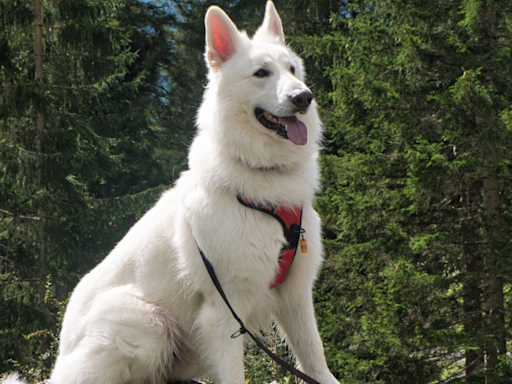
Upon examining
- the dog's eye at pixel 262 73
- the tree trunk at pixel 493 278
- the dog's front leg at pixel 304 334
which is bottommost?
the tree trunk at pixel 493 278

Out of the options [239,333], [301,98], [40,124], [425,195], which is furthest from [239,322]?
[40,124]

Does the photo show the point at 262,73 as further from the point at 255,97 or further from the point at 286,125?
the point at 286,125

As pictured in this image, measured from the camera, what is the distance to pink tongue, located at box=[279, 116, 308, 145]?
2.56m

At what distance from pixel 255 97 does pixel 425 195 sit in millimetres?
4499

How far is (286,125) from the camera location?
8.52ft

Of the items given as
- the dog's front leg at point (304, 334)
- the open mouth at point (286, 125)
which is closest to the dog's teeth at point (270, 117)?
the open mouth at point (286, 125)

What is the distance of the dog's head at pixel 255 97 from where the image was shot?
2.56 meters

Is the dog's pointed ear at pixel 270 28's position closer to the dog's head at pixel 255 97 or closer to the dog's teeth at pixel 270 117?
the dog's head at pixel 255 97

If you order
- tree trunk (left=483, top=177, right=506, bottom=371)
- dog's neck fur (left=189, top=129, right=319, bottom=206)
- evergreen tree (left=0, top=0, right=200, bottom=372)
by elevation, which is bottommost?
evergreen tree (left=0, top=0, right=200, bottom=372)

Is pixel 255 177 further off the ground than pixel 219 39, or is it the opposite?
pixel 219 39

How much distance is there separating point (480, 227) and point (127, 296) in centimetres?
543

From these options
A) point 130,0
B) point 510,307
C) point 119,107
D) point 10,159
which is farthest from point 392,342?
point 130,0

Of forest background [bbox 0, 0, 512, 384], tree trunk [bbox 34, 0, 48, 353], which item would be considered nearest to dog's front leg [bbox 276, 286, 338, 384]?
forest background [bbox 0, 0, 512, 384]

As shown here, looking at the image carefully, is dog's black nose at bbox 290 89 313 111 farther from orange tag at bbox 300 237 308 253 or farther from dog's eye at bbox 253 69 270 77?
orange tag at bbox 300 237 308 253
